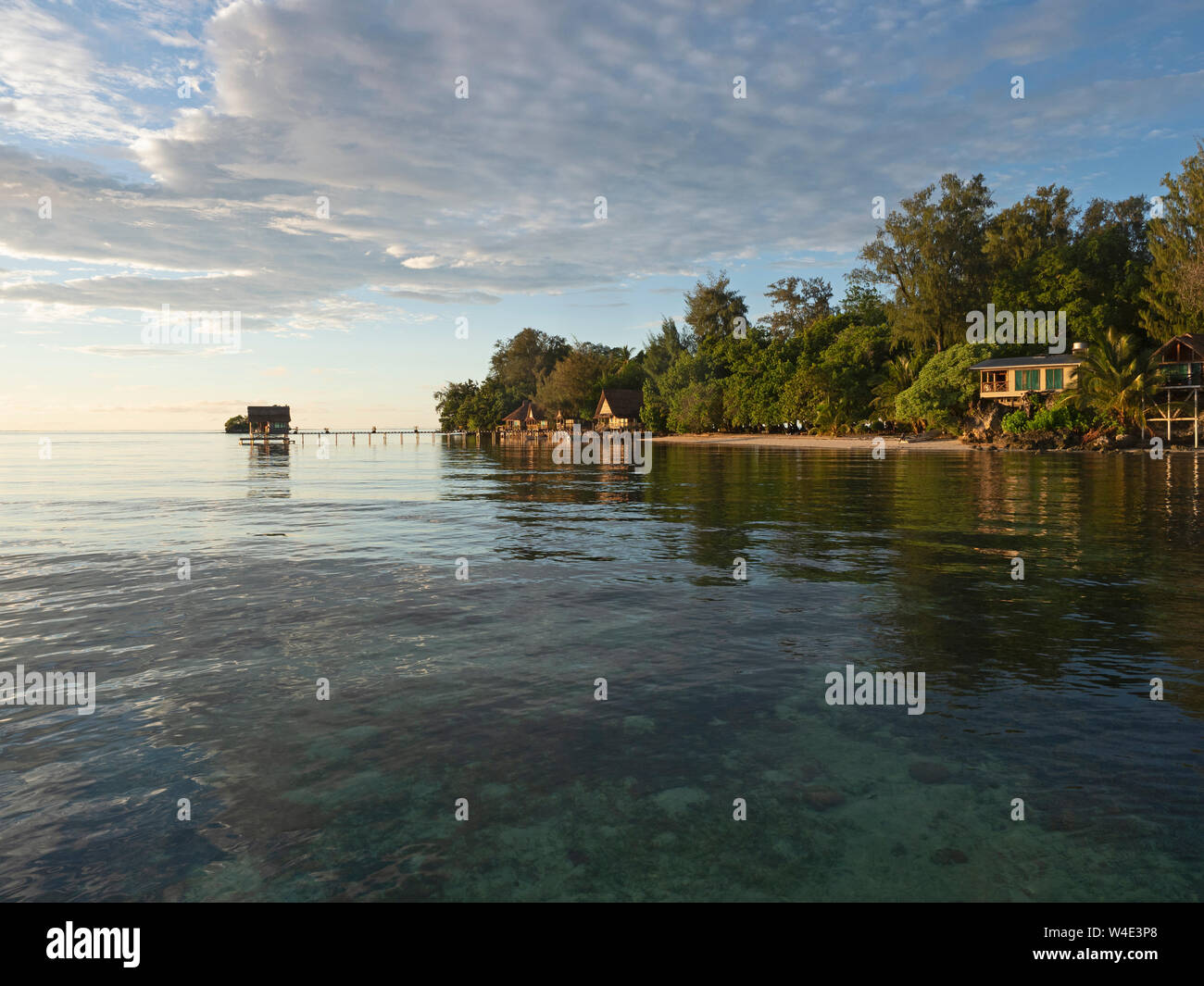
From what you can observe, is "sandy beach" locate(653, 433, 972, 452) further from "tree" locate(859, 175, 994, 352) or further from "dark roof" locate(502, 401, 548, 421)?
"dark roof" locate(502, 401, 548, 421)

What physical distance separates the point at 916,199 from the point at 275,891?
9520cm

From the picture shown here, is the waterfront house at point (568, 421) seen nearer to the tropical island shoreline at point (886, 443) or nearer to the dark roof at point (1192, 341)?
the tropical island shoreline at point (886, 443)

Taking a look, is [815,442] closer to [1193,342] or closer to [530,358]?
[1193,342]

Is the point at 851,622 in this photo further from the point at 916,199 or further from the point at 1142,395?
the point at 916,199

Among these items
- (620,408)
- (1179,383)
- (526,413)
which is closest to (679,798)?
(1179,383)

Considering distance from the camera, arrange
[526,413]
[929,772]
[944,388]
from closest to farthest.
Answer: [929,772] → [944,388] → [526,413]

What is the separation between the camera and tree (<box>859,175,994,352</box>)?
82.6 metres

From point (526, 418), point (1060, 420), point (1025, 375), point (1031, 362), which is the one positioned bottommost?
point (1060, 420)

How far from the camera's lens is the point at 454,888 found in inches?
170

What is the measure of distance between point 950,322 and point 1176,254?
2001 centimetres

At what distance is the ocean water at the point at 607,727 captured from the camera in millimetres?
4516

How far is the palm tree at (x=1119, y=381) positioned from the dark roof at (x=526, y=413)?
318 feet

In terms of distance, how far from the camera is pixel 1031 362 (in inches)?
2702

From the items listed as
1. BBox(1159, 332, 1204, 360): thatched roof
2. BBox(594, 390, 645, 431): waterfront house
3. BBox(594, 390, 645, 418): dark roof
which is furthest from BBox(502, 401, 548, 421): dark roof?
BBox(1159, 332, 1204, 360): thatched roof
